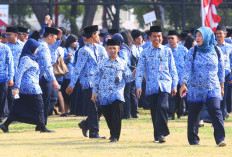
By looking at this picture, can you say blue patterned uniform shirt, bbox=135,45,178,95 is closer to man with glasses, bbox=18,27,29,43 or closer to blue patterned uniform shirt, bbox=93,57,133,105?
blue patterned uniform shirt, bbox=93,57,133,105

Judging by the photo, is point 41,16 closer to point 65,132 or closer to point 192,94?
point 65,132

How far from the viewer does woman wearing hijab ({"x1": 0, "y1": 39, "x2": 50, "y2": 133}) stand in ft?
41.7

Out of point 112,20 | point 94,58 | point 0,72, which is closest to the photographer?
point 94,58

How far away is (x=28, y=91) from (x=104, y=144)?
98.8 inches

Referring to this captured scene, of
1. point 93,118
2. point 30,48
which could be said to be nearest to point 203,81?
point 93,118

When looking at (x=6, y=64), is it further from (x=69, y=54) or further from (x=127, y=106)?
(x=69, y=54)

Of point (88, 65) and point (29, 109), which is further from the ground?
point (88, 65)

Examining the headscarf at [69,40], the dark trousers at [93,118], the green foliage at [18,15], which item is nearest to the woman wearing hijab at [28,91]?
the dark trousers at [93,118]

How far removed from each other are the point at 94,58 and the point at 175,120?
446 cm

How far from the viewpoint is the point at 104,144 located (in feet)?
36.0

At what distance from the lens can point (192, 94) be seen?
1077cm

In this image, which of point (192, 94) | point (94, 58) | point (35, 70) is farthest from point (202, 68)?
point (35, 70)

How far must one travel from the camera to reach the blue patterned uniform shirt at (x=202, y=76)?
10648 mm

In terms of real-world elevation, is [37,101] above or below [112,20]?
below
